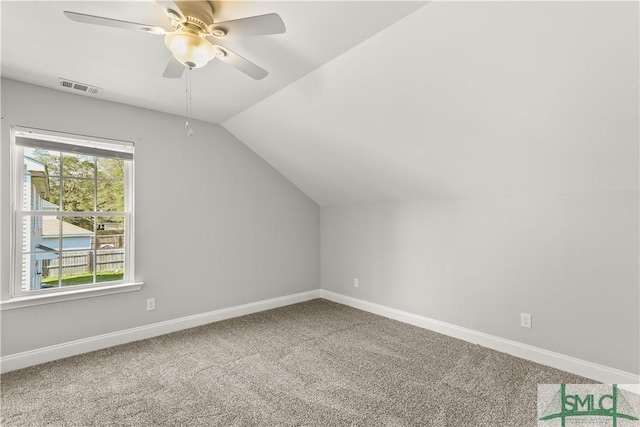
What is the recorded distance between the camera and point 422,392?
2193 millimetres

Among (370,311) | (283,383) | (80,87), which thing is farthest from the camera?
(370,311)

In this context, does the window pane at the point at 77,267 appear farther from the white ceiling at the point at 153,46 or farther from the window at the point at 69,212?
the white ceiling at the point at 153,46

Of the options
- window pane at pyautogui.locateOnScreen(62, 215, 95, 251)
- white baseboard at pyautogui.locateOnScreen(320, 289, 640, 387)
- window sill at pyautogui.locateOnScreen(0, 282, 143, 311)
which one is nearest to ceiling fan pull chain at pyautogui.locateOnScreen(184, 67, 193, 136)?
window pane at pyautogui.locateOnScreen(62, 215, 95, 251)

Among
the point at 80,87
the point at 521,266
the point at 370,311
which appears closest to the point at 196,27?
the point at 80,87

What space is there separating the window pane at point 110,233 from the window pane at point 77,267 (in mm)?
134

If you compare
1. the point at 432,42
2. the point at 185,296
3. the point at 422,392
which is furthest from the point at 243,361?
the point at 432,42

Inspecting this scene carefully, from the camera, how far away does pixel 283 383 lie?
2334 millimetres

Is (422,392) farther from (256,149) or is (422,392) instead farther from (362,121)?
(256,149)

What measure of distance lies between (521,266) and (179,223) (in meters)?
3.41

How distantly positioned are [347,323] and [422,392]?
1.47m

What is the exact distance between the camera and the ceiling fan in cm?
150

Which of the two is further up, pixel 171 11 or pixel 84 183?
pixel 171 11

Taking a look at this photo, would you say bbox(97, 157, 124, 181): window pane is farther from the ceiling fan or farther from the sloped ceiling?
the ceiling fan

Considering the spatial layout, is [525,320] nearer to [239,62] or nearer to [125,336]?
[239,62]
